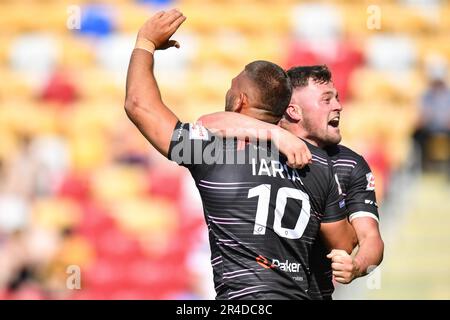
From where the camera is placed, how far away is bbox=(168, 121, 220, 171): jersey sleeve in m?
3.51

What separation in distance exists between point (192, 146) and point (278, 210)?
439 mm

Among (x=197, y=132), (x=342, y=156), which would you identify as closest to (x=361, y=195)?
(x=342, y=156)

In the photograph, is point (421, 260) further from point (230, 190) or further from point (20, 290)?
point (230, 190)

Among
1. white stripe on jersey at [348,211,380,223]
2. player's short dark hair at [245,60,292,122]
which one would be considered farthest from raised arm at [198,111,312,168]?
white stripe on jersey at [348,211,380,223]

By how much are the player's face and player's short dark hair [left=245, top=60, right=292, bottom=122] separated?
471mm

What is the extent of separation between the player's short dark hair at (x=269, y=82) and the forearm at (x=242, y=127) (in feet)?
0.30

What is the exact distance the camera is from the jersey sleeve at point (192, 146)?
3.51m

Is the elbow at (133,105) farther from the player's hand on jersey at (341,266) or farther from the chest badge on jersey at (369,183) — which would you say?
the chest badge on jersey at (369,183)

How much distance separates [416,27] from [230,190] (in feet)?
29.0

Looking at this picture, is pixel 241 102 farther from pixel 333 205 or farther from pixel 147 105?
pixel 333 205

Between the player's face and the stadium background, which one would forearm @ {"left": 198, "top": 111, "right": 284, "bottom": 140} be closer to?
the player's face

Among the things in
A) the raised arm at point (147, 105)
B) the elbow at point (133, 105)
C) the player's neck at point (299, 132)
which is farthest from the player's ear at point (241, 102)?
the player's neck at point (299, 132)

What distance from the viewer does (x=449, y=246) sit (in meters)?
9.38
